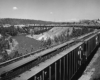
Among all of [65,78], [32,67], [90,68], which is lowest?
[90,68]

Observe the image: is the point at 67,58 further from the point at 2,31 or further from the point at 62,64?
the point at 2,31

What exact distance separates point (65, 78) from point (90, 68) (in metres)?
14.1

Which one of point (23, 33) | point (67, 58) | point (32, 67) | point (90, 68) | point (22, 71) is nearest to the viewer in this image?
point (22, 71)

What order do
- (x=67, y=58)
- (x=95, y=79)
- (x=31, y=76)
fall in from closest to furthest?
(x=31, y=76) < (x=67, y=58) < (x=95, y=79)

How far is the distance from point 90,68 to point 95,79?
21.8 feet

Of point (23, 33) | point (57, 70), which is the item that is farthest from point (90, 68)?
point (23, 33)

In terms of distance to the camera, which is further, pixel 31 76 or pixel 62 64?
pixel 62 64

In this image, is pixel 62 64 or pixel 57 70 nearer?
pixel 57 70

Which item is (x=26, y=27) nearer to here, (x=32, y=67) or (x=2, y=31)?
(x=2, y=31)

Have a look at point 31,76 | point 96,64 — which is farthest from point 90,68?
point 31,76

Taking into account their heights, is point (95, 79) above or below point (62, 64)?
below

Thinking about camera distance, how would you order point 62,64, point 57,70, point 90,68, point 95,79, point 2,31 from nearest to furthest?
point 57,70 < point 62,64 < point 95,79 < point 90,68 < point 2,31

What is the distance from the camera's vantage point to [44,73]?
920 cm

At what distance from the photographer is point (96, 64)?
2748cm
